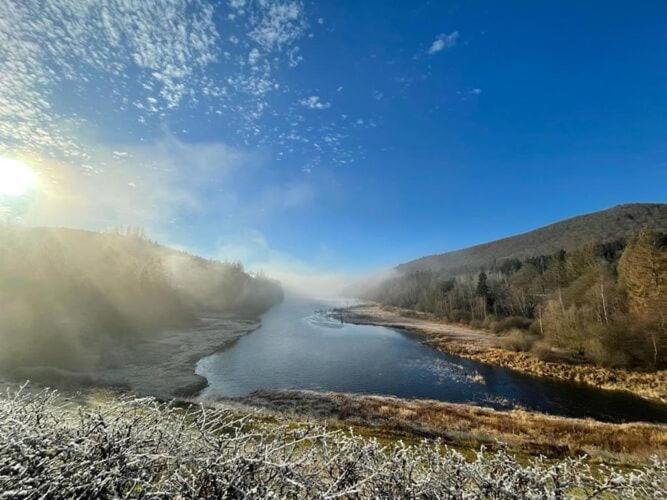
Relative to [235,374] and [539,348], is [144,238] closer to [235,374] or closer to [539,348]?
[235,374]

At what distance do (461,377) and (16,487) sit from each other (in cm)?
4777

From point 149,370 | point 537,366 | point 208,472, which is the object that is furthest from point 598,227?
point 208,472

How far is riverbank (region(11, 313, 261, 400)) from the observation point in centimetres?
3186

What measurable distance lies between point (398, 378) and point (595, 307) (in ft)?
126

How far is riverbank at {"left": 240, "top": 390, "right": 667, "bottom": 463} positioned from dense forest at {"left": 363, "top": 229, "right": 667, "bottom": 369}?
23.0m

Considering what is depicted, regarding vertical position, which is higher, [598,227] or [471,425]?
[598,227]

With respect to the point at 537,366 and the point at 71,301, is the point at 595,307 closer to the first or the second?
the point at 537,366

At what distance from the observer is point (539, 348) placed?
5278cm

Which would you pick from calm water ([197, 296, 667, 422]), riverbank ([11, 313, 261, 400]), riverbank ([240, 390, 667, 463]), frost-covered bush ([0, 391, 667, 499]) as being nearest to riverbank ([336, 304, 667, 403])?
calm water ([197, 296, 667, 422])

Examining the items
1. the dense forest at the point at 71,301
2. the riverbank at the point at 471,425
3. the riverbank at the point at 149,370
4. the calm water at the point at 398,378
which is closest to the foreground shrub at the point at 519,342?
the calm water at the point at 398,378

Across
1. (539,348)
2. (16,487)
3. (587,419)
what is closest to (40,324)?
(16,487)

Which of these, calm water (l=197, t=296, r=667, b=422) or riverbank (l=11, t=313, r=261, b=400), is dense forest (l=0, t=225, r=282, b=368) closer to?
riverbank (l=11, t=313, r=261, b=400)

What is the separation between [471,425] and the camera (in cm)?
2595

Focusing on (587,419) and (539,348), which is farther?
(539,348)
